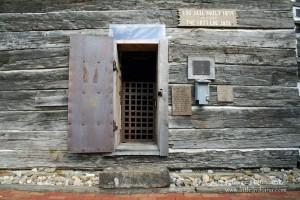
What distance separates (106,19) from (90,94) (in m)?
1.28

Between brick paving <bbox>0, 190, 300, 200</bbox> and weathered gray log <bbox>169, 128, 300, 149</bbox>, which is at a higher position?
weathered gray log <bbox>169, 128, 300, 149</bbox>

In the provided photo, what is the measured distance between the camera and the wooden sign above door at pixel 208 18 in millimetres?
5699

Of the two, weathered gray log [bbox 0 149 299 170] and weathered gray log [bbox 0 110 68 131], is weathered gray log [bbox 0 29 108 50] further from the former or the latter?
weathered gray log [bbox 0 149 299 170]

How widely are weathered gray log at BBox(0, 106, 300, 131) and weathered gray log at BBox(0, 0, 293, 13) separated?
1.69 metres

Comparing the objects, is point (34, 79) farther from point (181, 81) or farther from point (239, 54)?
point (239, 54)

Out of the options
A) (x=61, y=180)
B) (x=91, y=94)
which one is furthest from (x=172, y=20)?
(x=61, y=180)

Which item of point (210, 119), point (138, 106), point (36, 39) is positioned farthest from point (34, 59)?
point (210, 119)

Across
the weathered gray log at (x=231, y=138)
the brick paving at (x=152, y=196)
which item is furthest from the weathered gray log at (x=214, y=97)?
the brick paving at (x=152, y=196)

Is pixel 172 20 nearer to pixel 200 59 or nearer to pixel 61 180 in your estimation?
pixel 200 59

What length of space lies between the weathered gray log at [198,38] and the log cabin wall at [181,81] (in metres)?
0.02

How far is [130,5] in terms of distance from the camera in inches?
227

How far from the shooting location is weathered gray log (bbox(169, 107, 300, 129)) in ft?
18.4

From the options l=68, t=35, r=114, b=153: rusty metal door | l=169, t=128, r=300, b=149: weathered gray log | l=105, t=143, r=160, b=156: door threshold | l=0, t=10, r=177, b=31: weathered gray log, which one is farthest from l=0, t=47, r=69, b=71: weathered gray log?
l=169, t=128, r=300, b=149: weathered gray log

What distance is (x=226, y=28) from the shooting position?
18.8 ft
